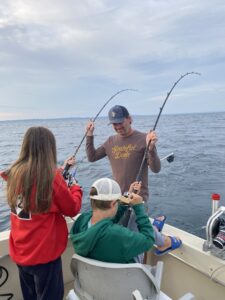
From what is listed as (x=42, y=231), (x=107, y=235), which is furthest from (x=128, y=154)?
(x=107, y=235)

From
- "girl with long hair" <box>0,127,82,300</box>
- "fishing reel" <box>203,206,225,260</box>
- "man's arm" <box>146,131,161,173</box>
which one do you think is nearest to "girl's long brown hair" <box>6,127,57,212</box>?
"girl with long hair" <box>0,127,82,300</box>

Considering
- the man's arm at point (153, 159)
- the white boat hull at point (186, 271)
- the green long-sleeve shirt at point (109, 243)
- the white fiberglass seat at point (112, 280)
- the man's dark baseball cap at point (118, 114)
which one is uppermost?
the man's dark baseball cap at point (118, 114)

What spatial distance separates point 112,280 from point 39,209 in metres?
0.53

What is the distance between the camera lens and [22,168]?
5.44ft

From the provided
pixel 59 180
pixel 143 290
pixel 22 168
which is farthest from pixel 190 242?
pixel 22 168

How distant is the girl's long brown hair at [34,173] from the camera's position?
1638mm

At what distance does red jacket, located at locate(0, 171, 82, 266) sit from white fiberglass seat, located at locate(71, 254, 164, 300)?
0.74ft

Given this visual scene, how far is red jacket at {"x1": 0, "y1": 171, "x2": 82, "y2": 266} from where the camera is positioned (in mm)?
1710

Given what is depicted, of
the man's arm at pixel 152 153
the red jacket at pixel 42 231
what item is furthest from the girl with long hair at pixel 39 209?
the man's arm at pixel 152 153

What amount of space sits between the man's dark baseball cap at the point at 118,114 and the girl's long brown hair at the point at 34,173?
87 cm

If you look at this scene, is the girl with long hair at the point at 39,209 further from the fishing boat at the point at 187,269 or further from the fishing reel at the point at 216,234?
the fishing reel at the point at 216,234

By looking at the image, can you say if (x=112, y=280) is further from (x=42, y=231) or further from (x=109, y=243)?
(x=42, y=231)

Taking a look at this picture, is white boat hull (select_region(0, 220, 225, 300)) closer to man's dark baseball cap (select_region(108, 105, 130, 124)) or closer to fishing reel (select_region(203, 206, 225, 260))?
fishing reel (select_region(203, 206, 225, 260))

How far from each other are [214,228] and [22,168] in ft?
3.96
